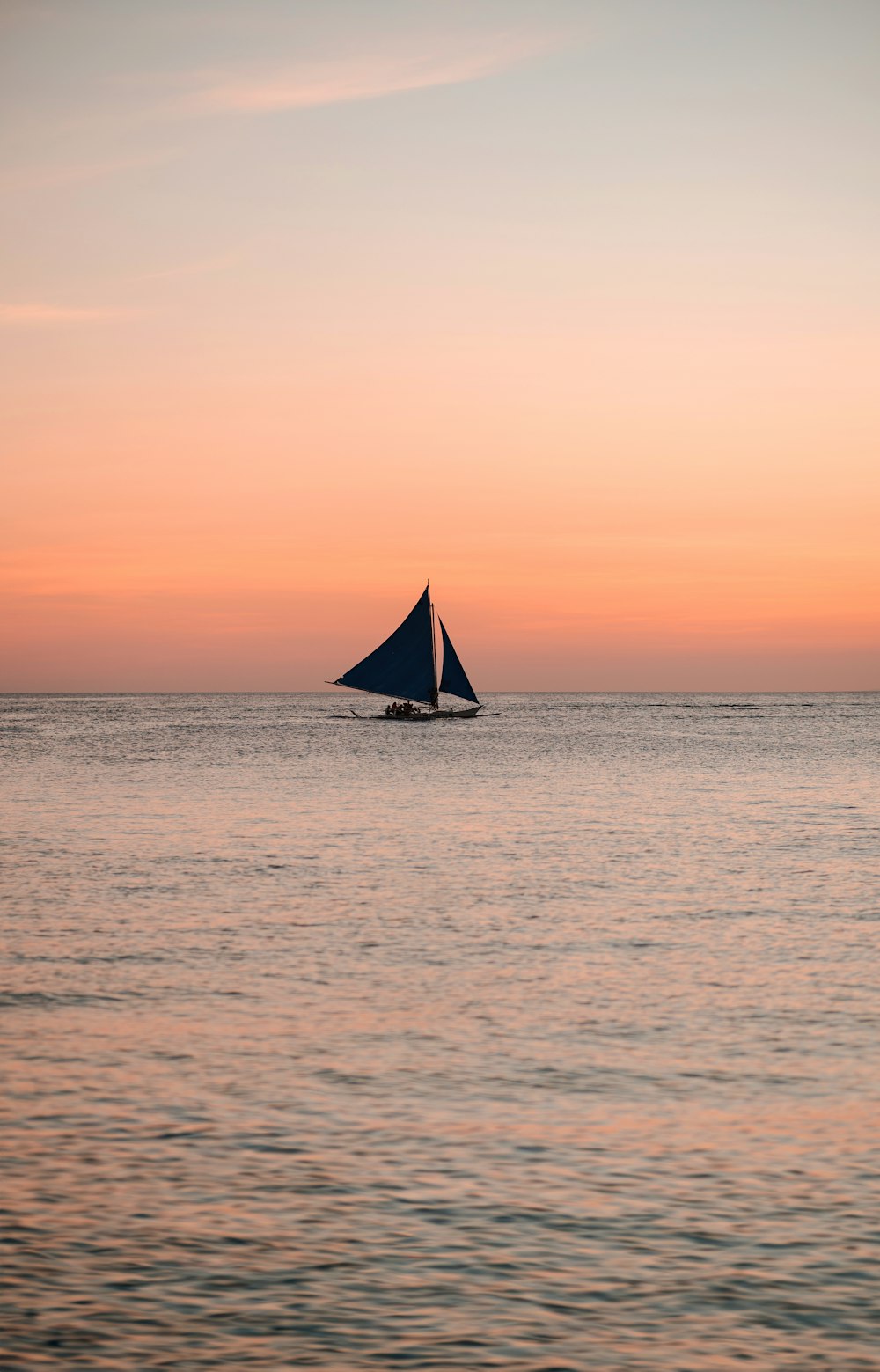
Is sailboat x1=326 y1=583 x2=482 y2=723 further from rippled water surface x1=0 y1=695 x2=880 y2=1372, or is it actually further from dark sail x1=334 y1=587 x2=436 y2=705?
rippled water surface x1=0 y1=695 x2=880 y2=1372

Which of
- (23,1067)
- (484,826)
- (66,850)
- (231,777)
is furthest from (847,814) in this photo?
(23,1067)

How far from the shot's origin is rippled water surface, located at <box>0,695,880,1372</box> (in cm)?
803

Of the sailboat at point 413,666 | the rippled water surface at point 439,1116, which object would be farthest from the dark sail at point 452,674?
the rippled water surface at point 439,1116

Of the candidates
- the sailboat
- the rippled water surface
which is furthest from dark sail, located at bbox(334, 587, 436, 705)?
the rippled water surface

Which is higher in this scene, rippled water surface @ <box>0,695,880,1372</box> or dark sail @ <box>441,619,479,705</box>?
dark sail @ <box>441,619,479,705</box>

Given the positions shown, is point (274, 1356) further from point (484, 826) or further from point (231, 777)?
point (231, 777)

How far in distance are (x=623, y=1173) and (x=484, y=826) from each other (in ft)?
102

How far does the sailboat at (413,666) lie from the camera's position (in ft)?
376

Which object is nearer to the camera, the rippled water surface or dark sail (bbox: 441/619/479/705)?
the rippled water surface

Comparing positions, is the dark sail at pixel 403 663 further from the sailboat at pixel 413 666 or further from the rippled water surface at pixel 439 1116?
the rippled water surface at pixel 439 1116

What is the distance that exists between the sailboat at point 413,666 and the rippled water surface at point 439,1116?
8366cm

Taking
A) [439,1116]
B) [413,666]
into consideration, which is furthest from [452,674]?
[439,1116]

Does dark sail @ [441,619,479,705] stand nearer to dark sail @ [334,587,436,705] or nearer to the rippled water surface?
dark sail @ [334,587,436,705]

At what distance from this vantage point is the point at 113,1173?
10.4 metres
